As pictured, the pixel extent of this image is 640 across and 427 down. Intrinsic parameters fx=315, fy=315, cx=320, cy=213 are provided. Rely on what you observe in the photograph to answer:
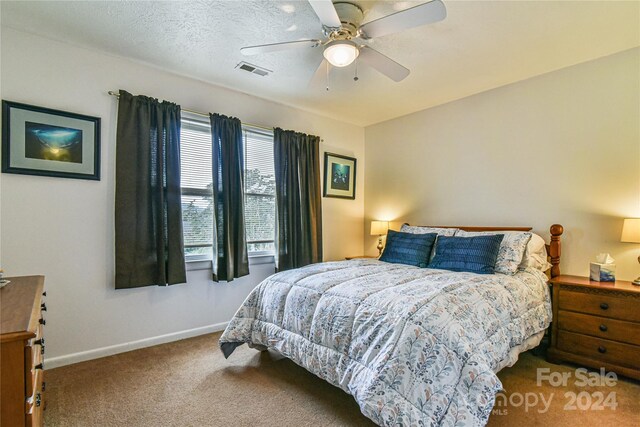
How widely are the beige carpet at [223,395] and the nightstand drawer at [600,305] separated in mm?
465

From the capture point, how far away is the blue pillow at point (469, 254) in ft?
8.55

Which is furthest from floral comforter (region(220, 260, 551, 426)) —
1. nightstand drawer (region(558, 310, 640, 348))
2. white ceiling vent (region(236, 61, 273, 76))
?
white ceiling vent (region(236, 61, 273, 76))

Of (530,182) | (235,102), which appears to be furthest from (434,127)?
(235,102)

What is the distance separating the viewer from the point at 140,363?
2.53 m

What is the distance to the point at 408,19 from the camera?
1.76m

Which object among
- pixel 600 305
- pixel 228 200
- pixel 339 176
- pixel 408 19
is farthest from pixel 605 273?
pixel 228 200

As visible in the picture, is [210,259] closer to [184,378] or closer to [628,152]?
[184,378]

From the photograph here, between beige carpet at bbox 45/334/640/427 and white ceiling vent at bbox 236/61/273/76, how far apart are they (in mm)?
2561

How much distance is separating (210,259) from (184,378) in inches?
47.7

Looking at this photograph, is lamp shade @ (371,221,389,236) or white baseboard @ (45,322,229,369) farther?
lamp shade @ (371,221,389,236)

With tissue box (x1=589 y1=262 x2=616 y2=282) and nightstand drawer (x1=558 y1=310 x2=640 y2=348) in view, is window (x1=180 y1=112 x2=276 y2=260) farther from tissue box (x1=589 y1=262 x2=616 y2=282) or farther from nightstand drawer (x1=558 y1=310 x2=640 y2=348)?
tissue box (x1=589 y1=262 x2=616 y2=282)

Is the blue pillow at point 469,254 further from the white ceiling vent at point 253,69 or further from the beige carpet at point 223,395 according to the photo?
the white ceiling vent at point 253,69

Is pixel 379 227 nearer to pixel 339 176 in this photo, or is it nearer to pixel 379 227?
pixel 379 227

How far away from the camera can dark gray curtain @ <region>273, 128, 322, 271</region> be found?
3670 millimetres
